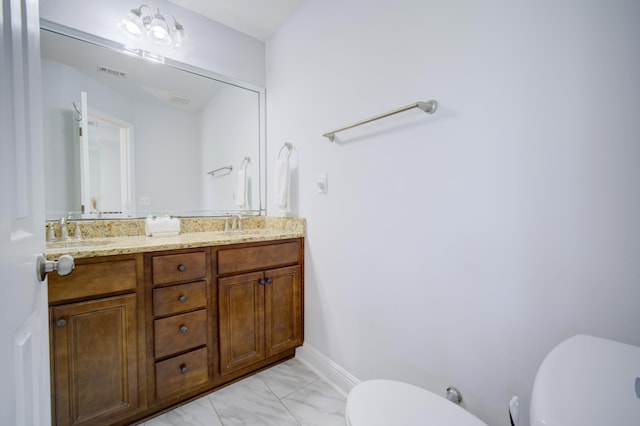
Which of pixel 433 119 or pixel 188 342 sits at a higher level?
pixel 433 119

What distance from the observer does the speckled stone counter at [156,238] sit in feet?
3.95

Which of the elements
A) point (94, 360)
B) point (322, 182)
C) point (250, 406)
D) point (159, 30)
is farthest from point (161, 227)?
point (159, 30)

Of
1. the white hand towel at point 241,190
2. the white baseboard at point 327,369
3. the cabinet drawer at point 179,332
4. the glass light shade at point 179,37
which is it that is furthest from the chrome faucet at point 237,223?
the glass light shade at point 179,37

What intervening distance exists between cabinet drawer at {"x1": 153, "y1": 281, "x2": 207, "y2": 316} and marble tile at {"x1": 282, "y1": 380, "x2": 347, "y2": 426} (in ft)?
2.43

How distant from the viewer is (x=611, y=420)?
411mm

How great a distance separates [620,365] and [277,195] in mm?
1740

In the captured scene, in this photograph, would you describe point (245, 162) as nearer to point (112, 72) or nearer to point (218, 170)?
point (218, 170)

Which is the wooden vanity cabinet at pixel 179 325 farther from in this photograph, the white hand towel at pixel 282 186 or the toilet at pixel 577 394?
the toilet at pixel 577 394

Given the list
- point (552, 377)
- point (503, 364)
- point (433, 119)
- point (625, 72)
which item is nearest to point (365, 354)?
point (503, 364)

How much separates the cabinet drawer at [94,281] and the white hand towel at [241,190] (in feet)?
3.29

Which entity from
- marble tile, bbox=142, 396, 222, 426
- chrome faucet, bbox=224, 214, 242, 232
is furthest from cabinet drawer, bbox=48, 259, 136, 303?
chrome faucet, bbox=224, 214, 242, 232

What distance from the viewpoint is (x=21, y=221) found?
54cm

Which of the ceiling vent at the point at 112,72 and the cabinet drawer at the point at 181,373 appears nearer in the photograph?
the cabinet drawer at the point at 181,373

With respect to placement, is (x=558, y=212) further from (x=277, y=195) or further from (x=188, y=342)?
(x=188, y=342)
